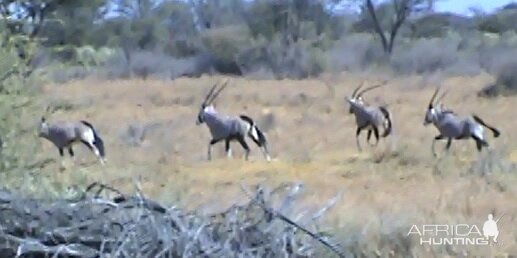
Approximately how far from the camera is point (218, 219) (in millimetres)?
5164

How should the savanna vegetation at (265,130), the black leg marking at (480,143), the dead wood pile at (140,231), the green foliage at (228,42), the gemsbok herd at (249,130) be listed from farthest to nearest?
the green foliage at (228,42) → the gemsbok herd at (249,130) → the black leg marking at (480,143) → the savanna vegetation at (265,130) → the dead wood pile at (140,231)

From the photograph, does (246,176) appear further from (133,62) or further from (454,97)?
(133,62)

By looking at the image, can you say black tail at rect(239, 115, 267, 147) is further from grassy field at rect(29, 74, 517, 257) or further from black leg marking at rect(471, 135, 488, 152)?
black leg marking at rect(471, 135, 488, 152)

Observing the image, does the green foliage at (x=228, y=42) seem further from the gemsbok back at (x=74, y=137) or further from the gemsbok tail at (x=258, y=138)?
the gemsbok back at (x=74, y=137)

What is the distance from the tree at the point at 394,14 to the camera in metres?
42.2

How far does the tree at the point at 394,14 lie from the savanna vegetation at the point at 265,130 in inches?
5.5

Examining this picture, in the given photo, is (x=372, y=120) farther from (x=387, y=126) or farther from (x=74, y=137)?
(x=74, y=137)

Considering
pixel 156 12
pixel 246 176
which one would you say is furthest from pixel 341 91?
pixel 156 12

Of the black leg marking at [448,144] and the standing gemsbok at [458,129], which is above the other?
the standing gemsbok at [458,129]

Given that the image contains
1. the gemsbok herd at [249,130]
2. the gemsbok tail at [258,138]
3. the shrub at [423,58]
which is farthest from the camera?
the shrub at [423,58]

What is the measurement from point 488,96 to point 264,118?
8.00 metres

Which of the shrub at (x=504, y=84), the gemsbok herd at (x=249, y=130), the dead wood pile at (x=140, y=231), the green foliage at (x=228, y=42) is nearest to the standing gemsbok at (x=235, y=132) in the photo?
the gemsbok herd at (x=249, y=130)

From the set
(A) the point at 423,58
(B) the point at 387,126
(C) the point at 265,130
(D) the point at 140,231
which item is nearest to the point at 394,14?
(A) the point at 423,58

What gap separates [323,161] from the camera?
14391mm
